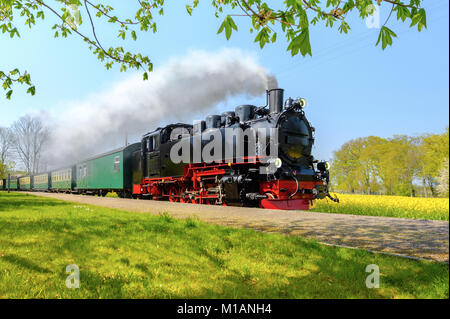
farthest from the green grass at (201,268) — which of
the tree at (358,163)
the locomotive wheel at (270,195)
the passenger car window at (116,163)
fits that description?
the tree at (358,163)

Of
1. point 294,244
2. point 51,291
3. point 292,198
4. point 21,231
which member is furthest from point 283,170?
point 51,291

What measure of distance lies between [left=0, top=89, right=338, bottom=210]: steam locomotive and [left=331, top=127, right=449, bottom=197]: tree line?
1585 centimetres

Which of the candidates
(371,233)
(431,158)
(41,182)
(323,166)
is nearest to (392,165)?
(431,158)

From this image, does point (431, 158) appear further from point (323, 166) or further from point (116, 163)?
point (116, 163)

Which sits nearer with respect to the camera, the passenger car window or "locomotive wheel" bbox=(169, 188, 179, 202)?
"locomotive wheel" bbox=(169, 188, 179, 202)

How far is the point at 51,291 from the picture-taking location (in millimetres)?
2832

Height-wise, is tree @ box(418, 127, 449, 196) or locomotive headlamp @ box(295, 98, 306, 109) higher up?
locomotive headlamp @ box(295, 98, 306, 109)

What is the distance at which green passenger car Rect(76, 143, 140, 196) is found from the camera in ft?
65.8

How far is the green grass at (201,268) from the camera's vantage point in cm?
283

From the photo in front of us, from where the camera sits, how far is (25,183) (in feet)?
159

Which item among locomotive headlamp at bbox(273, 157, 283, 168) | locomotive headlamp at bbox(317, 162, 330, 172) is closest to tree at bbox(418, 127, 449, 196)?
locomotive headlamp at bbox(317, 162, 330, 172)

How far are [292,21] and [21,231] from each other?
554 centimetres

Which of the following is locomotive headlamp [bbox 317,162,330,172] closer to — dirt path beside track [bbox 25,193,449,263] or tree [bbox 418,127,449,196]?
dirt path beside track [bbox 25,193,449,263]
